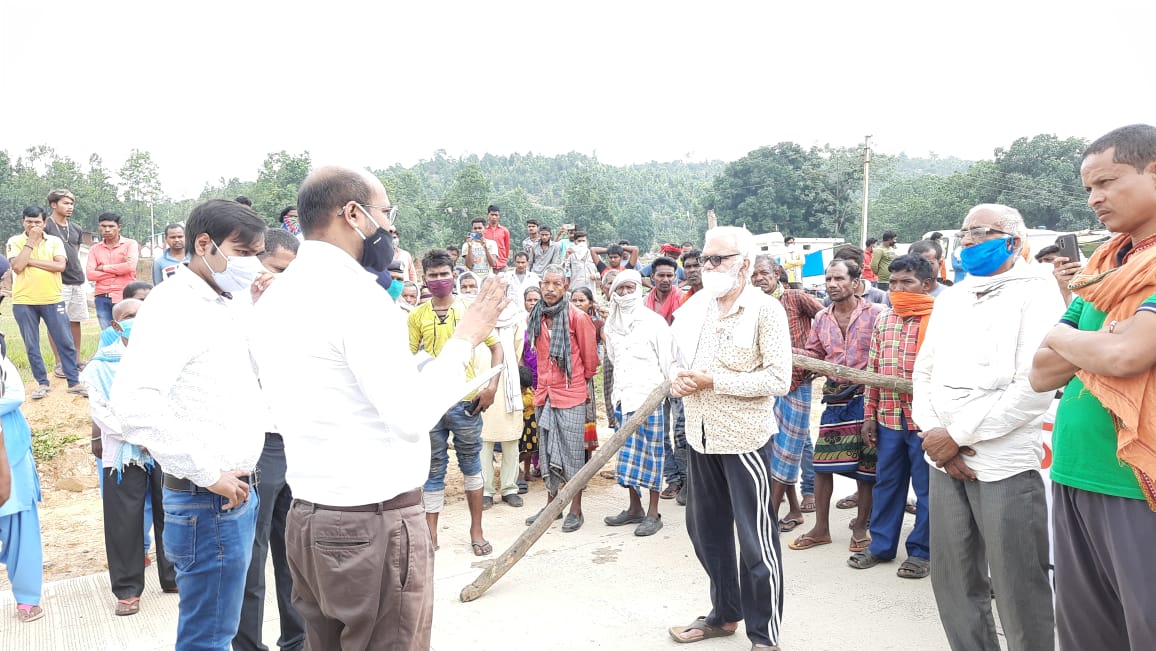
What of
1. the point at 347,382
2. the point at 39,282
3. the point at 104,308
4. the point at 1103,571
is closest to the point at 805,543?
the point at 1103,571

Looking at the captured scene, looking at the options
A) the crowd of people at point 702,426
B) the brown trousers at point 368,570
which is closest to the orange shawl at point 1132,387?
the crowd of people at point 702,426

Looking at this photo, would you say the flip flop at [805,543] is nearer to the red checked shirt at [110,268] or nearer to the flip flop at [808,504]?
the flip flop at [808,504]

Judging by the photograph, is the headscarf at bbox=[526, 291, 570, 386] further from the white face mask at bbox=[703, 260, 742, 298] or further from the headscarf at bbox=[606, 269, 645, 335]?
the white face mask at bbox=[703, 260, 742, 298]

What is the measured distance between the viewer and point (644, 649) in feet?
13.0

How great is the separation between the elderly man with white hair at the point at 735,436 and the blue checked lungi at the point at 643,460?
1.96 m

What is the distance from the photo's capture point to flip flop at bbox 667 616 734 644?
13.0ft

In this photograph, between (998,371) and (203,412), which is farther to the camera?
(998,371)

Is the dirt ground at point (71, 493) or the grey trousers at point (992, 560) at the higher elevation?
the grey trousers at point (992, 560)

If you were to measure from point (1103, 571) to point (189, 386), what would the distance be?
10.0 feet

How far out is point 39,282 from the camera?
326 inches

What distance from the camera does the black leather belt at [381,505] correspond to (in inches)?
85.5

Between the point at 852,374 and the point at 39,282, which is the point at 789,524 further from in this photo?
the point at 39,282

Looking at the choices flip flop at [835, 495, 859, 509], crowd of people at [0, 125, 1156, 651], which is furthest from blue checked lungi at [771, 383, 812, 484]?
flip flop at [835, 495, 859, 509]

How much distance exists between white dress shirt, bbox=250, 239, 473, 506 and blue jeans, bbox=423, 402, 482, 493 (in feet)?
9.94
